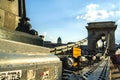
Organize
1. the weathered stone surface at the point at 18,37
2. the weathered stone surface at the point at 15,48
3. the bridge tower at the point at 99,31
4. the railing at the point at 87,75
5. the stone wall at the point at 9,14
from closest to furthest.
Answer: the weathered stone surface at the point at 15,48 < the weathered stone surface at the point at 18,37 < the stone wall at the point at 9,14 < the railing at the point at 87,75 < the bridge tower at the point at 99,31

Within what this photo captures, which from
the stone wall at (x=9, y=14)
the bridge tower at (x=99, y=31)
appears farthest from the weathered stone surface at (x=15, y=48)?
the bridge tower at (x=99, y=31)

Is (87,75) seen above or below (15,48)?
below

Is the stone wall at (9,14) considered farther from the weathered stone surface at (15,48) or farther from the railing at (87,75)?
the railing at (87,75)

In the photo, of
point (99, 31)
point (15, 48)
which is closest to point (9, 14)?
point (15, 48)

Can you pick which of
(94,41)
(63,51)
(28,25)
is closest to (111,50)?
(94,41)

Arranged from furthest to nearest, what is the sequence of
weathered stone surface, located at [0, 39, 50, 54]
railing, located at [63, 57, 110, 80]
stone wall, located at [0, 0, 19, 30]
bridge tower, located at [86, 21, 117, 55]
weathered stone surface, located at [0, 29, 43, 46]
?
bridge tower, located at [86, 21, 117, 55] → railing, located at [63, 57, 110, 80] → stone wall, located at [0, 0, 19, 30] → weathered stone surface, located at [0, 29, 43, 46] → weathered stone surface, located at [0, 39, 50, 54]

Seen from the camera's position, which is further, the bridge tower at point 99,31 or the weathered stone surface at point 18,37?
the bridge tower at point 99,31

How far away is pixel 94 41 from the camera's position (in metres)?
112

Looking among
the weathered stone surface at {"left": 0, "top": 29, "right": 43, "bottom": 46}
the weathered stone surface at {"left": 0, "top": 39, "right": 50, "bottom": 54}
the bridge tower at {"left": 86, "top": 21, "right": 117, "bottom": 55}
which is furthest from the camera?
the bridge tower at {"left": 86, "top": 21, "right": 117, "bottom": 55}

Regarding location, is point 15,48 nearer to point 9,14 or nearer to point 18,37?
point 18,37

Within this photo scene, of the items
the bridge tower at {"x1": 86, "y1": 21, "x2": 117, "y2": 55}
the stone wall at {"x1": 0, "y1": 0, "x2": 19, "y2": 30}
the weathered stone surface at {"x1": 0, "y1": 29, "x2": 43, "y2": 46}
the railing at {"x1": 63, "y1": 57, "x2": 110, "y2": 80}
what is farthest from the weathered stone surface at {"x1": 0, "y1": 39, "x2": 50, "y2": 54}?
the bridge tower at {"x1": 86, "y1": 21, "x2": 117, "y2": 55}

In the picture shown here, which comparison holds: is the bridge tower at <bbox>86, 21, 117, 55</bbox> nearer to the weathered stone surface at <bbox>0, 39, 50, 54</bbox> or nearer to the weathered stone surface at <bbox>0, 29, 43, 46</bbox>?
the weathered stone surface at <bbox>0, 29, 43, 46</bbox>

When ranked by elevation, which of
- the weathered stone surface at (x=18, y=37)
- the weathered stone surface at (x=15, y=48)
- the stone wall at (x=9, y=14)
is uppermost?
the stone wall at (x=9, y=14)

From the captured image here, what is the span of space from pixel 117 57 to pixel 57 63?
21021 mm
